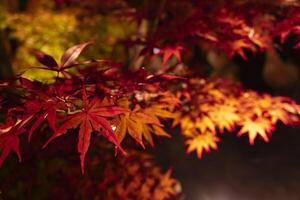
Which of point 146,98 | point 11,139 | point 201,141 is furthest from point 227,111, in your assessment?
point 11,139

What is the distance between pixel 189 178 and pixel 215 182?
56 cm

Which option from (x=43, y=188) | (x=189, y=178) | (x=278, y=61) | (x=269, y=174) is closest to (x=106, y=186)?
(x=43, y=188)

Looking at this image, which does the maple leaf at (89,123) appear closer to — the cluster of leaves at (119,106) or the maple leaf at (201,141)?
the cluster of leaves at (119,106)

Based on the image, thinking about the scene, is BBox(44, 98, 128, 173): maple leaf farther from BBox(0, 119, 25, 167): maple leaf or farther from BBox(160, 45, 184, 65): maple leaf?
BBox(160, 45, 184, 65): maple leaf

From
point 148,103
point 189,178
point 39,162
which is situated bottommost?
point 189,178

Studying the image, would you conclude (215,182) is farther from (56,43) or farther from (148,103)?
(148,103)

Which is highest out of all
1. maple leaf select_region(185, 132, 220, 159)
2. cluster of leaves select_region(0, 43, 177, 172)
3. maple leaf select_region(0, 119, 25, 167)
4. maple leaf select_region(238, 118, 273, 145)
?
cluster of leaves select_region(0, 43, 177, 172)

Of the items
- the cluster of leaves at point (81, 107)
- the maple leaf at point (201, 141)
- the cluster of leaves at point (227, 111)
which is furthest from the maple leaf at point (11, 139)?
the maple leaf at point (201, 141)

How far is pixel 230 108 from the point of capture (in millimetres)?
3539

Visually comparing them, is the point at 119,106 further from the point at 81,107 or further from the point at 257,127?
the point at 257,127

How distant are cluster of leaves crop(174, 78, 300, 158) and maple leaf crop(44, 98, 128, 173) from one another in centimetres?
182

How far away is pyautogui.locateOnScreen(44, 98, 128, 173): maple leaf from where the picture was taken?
1.70 meters

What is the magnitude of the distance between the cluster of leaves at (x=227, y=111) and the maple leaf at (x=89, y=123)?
182 centimetres

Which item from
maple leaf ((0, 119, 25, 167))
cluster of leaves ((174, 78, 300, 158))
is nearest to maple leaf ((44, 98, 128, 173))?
maple leaf ((0, 119, 25, 167))
